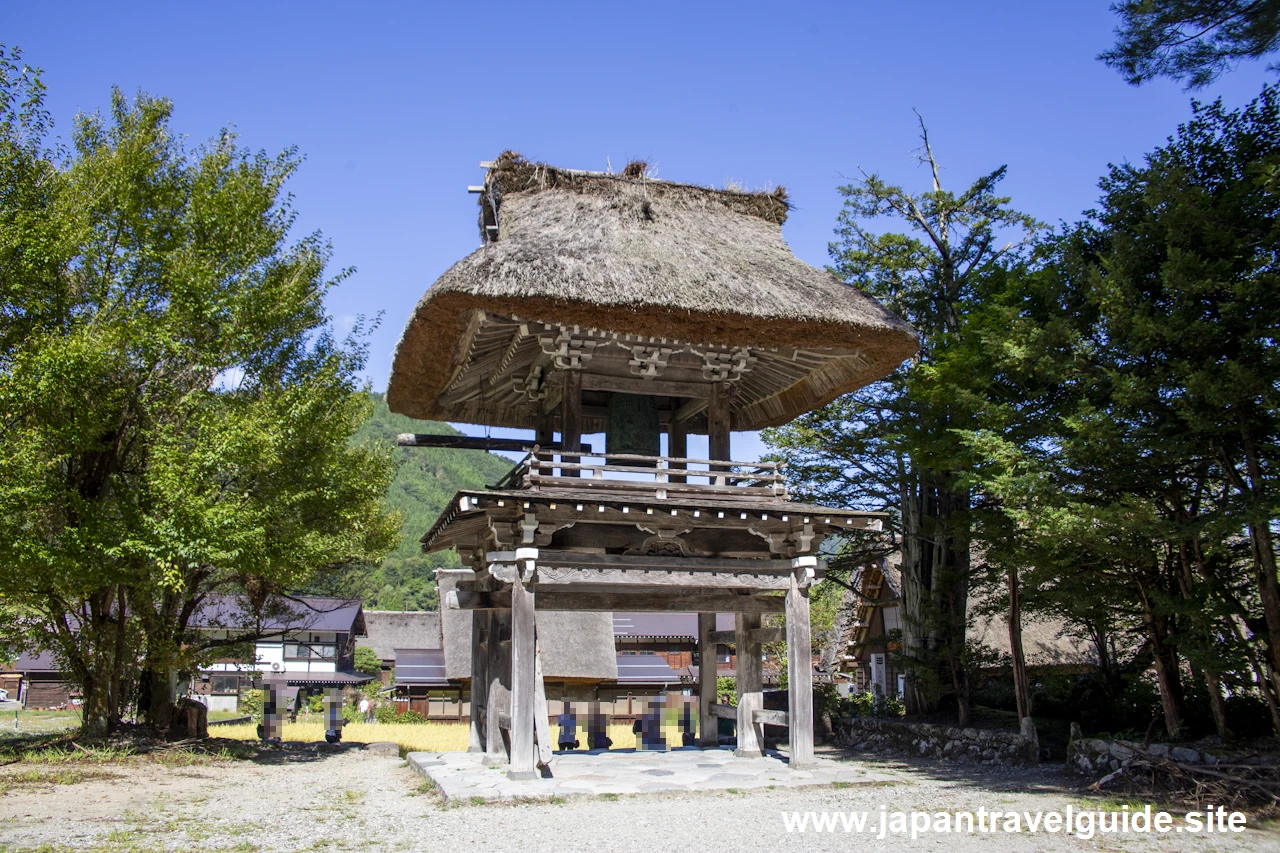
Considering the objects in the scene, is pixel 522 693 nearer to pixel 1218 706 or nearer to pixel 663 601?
pixel 663 601

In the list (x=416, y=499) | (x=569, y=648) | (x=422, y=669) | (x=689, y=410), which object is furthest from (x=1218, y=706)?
(x=416, y=499)

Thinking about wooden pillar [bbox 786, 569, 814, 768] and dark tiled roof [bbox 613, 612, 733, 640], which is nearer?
wooden pillar [bbox 786, 569, 814, 768]

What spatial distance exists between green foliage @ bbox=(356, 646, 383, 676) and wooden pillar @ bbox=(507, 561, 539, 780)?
33035mm

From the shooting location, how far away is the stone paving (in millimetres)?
9633

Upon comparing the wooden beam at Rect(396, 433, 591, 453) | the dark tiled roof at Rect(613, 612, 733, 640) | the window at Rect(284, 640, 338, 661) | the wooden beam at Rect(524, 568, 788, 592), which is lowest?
the window at Rect(284, 640, 338, 661)

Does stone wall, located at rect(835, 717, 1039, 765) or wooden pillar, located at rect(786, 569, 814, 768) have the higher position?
wooden pillar, located at rect(786, 569, 814, 768)

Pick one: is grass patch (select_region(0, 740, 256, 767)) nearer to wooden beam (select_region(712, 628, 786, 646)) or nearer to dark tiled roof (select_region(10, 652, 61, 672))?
wooden beam (select_region(712, 628, 786, 646))

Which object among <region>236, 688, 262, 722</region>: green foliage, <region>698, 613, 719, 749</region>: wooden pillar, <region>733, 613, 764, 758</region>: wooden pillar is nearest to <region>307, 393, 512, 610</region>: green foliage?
<region>236, 688, 262, 722</region>: green foliage

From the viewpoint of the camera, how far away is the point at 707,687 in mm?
14023

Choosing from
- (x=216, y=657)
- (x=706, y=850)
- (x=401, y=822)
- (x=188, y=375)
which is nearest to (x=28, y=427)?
(x=188, y=375)

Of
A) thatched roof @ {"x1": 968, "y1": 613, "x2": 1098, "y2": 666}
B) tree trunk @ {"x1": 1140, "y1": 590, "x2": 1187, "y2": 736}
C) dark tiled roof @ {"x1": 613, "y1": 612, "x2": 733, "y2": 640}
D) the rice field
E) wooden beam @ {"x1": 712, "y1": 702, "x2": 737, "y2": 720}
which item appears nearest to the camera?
tree trunk @ {"x1": 1140, "y1": 590, "x2": 1187, "y2": 736}

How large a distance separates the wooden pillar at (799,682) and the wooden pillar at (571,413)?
3426 millimetres


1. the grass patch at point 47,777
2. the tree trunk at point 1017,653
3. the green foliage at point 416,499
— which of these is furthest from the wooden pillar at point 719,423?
the green foliage at point 416,499

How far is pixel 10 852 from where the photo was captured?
682 centimetres
